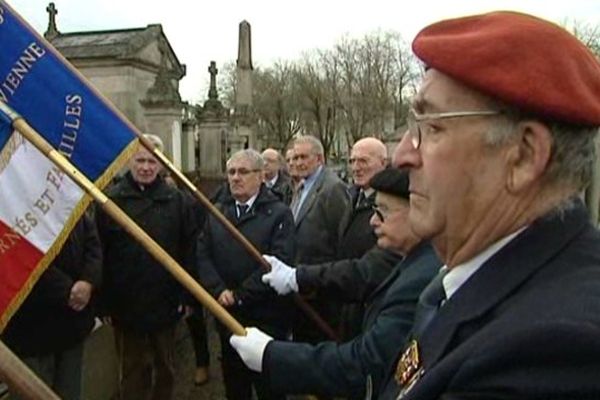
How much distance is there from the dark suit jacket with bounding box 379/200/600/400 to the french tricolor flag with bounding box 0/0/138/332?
8.55 ft

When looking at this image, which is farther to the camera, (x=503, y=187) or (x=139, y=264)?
(x=139, y=264)

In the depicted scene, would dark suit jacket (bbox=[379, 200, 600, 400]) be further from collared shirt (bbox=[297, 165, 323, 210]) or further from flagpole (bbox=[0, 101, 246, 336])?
collared shirt (bbox=[297, 165, 323, 210])

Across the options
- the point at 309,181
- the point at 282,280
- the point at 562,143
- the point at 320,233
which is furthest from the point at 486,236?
the point at 309,181

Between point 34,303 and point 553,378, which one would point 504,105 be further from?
point 34,303

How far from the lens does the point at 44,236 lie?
3.32 metres

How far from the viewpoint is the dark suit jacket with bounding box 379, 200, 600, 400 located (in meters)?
0.95

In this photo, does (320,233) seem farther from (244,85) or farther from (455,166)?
(244,85)

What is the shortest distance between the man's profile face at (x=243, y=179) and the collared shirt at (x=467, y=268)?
3.00 metres

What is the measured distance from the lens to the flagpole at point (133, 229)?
2.60 m

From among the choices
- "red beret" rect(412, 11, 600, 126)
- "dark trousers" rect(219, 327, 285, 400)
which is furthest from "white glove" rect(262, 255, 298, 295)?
"red beret" rect(412, 11, 600, 126)

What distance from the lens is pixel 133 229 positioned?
8.93ft

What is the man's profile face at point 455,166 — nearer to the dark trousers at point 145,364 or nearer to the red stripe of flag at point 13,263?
the red stripe of flag at point 13,263

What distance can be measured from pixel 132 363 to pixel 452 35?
390 centimetres

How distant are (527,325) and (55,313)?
3.31 m
